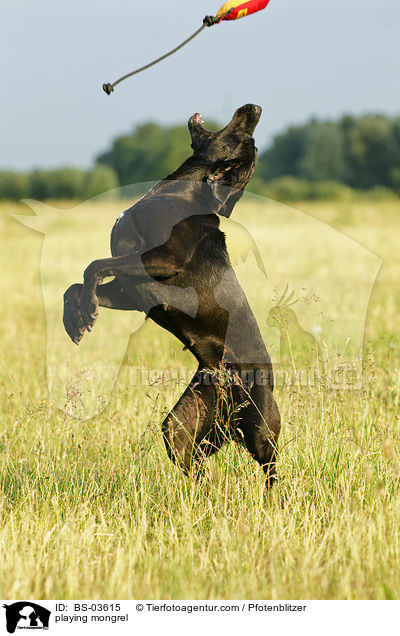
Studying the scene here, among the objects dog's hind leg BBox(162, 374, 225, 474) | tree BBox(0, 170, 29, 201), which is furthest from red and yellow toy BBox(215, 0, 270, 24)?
tree BBox(0, 170, 29, 201)

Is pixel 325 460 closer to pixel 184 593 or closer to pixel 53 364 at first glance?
pixel 184 593

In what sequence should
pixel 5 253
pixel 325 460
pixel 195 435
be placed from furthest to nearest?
pixel 5 253
pixel 325 460
pixel 195 435

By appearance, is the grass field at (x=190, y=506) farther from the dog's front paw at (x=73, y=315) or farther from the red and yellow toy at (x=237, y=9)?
the red and yellow toy at (x=237, y=9)

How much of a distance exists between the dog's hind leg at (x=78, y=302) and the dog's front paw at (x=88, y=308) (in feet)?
0.12

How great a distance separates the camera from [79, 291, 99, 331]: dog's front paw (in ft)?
9.88

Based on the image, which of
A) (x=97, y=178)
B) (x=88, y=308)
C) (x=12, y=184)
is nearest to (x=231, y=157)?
(x=88, y=308)

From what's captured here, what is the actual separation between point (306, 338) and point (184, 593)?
6.61 ft

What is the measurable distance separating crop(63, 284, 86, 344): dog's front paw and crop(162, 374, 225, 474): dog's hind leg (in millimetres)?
677

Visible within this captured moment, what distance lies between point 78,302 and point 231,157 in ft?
3.42

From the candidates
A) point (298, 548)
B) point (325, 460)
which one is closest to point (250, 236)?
point (325, 460)

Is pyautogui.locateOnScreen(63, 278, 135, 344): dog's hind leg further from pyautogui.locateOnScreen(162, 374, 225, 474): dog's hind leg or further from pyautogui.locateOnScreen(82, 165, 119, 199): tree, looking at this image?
pyautogui.locateOnScreen(82, 165, 119, 199): tree

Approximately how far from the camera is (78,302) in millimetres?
3143

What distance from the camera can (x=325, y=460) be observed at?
378 cm
